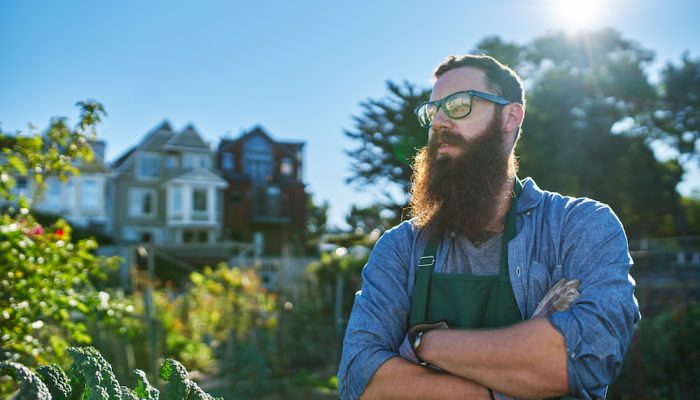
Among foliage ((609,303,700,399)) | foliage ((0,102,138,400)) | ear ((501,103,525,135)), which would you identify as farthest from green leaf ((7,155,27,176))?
foliage ((609,303,700,399))

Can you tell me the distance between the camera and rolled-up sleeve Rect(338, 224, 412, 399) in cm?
212

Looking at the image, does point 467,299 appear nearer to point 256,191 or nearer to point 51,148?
point 51,148

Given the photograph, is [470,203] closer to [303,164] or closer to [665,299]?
[665,299]

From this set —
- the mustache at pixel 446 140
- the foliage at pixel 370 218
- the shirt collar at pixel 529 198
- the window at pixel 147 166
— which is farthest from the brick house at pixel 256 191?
the shirt collar at pixel 529 198

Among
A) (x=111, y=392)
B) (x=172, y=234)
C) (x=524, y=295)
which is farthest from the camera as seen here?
(x=172, y=234)

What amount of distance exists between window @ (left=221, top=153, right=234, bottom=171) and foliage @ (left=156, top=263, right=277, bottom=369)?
32.6 metres

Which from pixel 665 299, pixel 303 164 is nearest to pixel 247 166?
pixel 303 164

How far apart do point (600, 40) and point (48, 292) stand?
1421 inches

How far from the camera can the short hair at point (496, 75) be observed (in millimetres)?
2383

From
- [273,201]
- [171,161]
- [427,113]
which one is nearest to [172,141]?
[171,161]

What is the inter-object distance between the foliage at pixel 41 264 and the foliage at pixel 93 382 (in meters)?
1.55

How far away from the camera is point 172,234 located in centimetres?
4250

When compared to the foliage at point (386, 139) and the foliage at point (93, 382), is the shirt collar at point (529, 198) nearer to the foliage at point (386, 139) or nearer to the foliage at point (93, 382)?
the foliage at point (93, 382)

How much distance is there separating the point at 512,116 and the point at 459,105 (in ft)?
0.70
